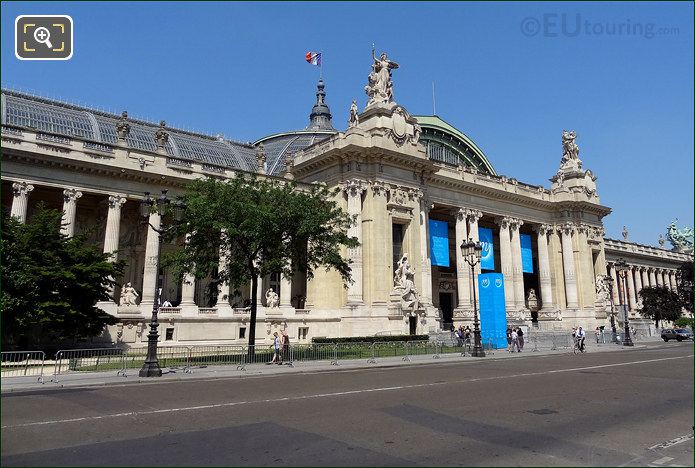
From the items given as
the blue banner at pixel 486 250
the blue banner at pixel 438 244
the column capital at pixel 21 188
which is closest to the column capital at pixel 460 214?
the blue banner at pixel 486 250

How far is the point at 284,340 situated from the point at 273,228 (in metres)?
5.94

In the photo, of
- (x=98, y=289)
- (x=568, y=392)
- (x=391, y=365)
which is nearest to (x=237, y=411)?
(x=568, y=392)

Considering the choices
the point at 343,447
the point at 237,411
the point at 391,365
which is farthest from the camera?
the point at 391,365

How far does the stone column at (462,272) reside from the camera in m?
54.5

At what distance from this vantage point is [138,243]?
1684 inches

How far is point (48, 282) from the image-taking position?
89.9 ft

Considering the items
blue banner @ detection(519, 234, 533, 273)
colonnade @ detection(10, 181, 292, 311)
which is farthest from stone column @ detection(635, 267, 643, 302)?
colonnade @ detection(10, 181, 292, 311)

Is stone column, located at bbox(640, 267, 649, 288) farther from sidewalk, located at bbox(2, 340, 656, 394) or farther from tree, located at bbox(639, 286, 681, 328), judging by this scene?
sidewalk, located at bbox(2, 340, 656, 394)

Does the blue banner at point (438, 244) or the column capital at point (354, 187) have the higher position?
the column capital at point (354, 187)

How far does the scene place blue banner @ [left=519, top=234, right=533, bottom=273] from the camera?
208ft

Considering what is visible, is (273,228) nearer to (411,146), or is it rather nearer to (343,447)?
(343,447)

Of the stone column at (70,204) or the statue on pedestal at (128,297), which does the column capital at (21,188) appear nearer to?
the stone column at (70,204)

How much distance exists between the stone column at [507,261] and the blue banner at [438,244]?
33.3 ft

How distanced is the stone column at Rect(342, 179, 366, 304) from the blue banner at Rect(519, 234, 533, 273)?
28039mm
